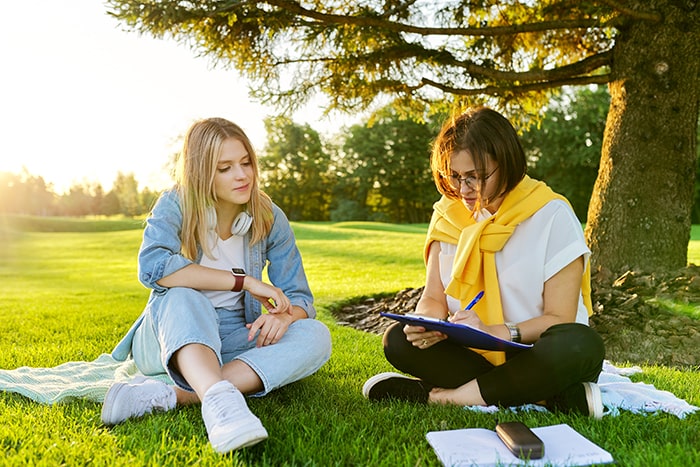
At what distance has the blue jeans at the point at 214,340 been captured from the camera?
2.29 m

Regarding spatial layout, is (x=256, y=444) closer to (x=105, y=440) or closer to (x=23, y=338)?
(x=105, y=440)

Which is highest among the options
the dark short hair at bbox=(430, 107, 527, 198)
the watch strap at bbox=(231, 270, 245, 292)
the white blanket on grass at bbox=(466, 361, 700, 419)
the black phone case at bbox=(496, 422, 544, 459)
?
the dark short hair at bbox=(430, 107, 527, 198)

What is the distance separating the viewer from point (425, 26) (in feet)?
16.3

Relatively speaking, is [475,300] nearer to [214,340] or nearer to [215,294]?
[214,340]

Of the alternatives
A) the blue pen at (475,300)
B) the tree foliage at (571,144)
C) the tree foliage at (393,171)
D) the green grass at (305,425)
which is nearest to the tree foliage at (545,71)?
the green grass at (305,425)

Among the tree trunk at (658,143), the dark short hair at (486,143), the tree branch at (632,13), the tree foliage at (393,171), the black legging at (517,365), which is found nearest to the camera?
the black legging at (517,365)

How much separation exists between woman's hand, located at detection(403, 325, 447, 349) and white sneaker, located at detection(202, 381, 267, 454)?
0.69 metres

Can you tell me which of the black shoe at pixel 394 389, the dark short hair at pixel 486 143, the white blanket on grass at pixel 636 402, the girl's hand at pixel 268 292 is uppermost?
the dark short hair at pixel 486 143

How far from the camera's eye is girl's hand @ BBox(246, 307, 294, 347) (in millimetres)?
2521

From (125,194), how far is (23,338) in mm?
51713

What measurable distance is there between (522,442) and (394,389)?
0.78m

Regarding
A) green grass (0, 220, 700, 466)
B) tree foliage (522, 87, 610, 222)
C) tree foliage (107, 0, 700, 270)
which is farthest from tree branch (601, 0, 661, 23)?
tree foliage (522, 87, 610, 222)

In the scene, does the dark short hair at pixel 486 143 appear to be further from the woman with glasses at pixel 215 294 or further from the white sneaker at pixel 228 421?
the white sneaker at pixel 228 421

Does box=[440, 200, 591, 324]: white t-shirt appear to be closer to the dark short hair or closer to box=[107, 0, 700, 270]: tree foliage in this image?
the dark short hair
